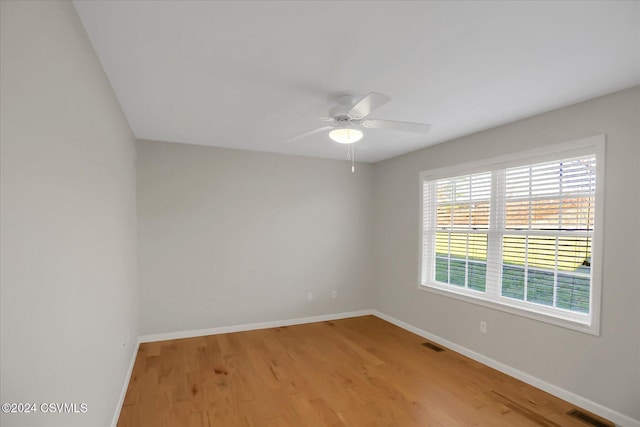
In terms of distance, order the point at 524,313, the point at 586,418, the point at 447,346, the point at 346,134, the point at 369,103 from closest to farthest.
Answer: the point at 369,103 → the point at 586,418 → the point at 346,134 → the point at 524,313 → the point at 447,346

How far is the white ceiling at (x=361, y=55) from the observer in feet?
4.90

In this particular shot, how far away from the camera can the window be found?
260 centimetres

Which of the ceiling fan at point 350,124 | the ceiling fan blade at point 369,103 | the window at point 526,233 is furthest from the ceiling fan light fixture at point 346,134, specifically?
the window at point 526,233

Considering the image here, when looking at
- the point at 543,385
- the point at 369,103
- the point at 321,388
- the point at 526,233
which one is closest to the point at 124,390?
the point at 321,388

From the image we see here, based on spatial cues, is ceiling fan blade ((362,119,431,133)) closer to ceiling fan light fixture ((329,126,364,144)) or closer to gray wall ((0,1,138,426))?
ceiling fan light fixture ((329,126,364,144))

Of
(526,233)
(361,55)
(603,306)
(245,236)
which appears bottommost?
(603,306)

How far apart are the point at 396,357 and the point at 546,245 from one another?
6.17 feet

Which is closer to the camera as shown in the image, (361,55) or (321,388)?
(361,55)

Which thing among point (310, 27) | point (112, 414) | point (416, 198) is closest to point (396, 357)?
point (416, 198)

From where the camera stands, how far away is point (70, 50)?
138 centimetres

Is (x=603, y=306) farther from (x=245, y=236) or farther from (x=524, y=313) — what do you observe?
(x=245, y=236)

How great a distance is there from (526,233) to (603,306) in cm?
82

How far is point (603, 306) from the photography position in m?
2.43

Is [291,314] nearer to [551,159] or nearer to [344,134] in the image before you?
[344,134]
